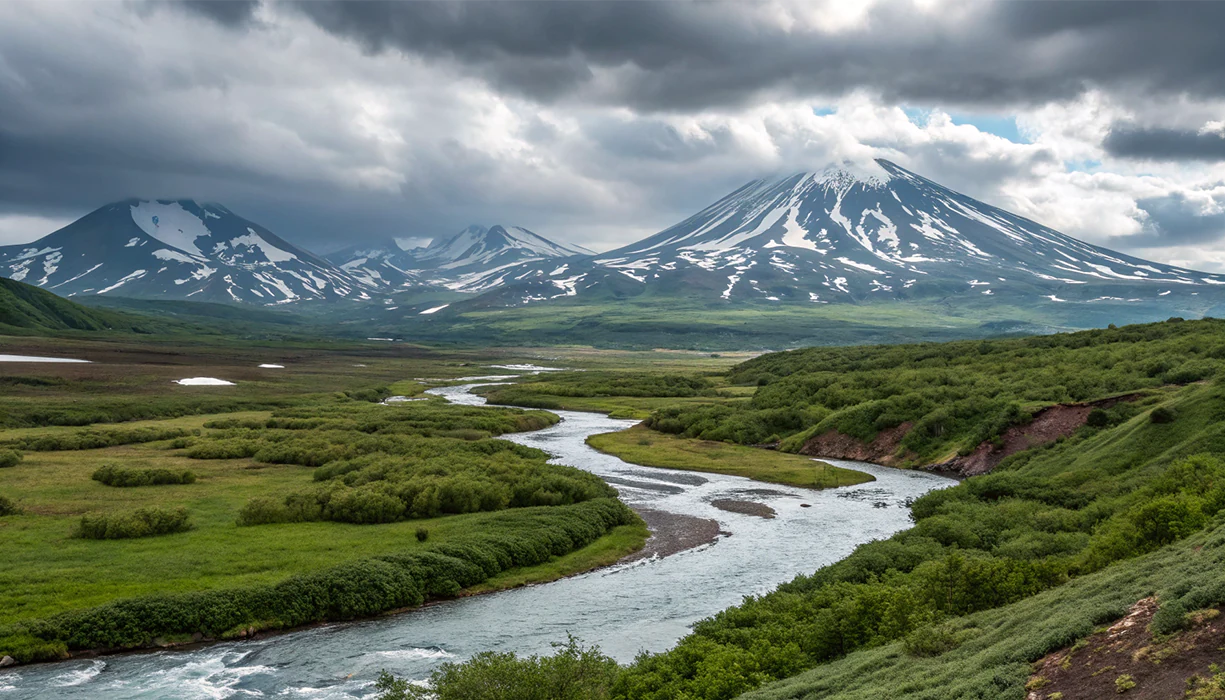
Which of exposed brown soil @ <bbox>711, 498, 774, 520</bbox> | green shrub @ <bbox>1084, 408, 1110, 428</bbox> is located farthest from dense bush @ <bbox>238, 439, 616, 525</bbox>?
green shrub @ <bbox>1084, 408, 1110, 428</bbox>

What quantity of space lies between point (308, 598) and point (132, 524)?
15.9 m

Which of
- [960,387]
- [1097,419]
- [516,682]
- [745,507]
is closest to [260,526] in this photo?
[516,682]

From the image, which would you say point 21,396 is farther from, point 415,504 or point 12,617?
point 12,617

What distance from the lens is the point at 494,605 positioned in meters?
43.6

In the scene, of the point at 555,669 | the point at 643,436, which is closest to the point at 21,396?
the point at 643,436

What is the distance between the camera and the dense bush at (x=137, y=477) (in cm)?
6506

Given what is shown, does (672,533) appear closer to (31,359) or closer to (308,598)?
(308,598)

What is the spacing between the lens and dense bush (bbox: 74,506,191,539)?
160 ft

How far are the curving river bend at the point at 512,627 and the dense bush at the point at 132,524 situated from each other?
50.8ft

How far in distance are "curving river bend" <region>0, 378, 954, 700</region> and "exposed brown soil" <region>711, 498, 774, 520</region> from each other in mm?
972

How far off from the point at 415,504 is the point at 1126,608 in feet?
153

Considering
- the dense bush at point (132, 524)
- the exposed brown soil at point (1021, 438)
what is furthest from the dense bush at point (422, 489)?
the exposed brown soil at point (1021, 438)

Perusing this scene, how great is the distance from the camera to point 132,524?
49.2 meters

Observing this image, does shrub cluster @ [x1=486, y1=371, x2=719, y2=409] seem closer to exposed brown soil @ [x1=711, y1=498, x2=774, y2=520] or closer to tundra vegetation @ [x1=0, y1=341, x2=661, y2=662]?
tundra vegetation @ [x1=0, y1=341, x2=661, y2=662]
